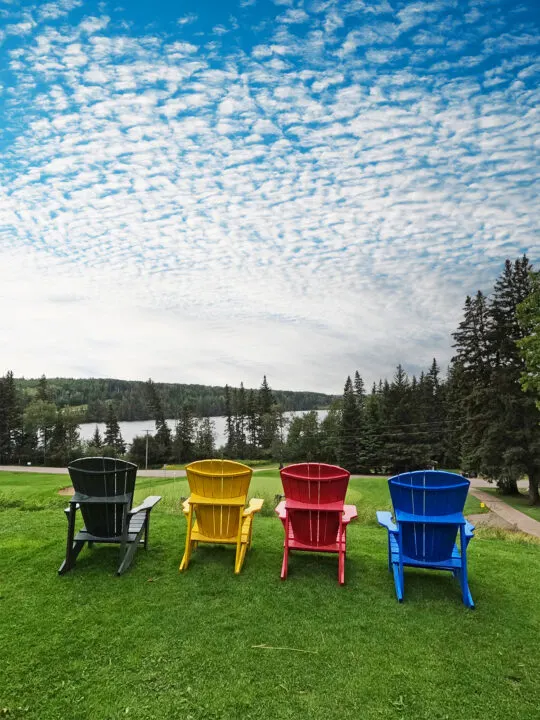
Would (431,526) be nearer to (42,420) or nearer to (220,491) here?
(220,491)

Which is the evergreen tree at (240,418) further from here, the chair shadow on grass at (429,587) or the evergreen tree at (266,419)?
the chair shadow on grass at (429,587)

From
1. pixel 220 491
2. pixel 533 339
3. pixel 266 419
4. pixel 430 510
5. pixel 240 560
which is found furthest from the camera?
pixel 266 419

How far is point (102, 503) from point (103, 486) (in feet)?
0.58

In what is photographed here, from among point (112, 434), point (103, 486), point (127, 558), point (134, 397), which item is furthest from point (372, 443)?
point (134, 397)

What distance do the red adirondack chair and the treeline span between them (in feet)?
265

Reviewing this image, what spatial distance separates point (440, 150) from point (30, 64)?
26.4 ft

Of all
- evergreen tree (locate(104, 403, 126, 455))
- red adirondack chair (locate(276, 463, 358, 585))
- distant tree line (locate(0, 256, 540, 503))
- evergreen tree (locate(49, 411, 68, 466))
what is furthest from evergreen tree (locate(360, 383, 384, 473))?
red adirondack chair (locate(276, 463, 358, 585))

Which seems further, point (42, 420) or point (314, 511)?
point (42, 420)

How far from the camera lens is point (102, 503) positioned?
187 inches

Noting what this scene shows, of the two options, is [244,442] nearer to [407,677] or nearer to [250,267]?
[250,267]

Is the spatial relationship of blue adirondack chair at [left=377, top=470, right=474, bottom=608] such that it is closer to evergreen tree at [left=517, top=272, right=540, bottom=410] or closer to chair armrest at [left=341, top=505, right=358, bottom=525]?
chair armrest at [left=341, top=505, right=358, bottom=525]

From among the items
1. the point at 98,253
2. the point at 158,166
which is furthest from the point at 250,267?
the point at 158,166

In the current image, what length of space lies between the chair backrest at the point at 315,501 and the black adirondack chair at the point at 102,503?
175 cm

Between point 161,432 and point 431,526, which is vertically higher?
point 431,526
